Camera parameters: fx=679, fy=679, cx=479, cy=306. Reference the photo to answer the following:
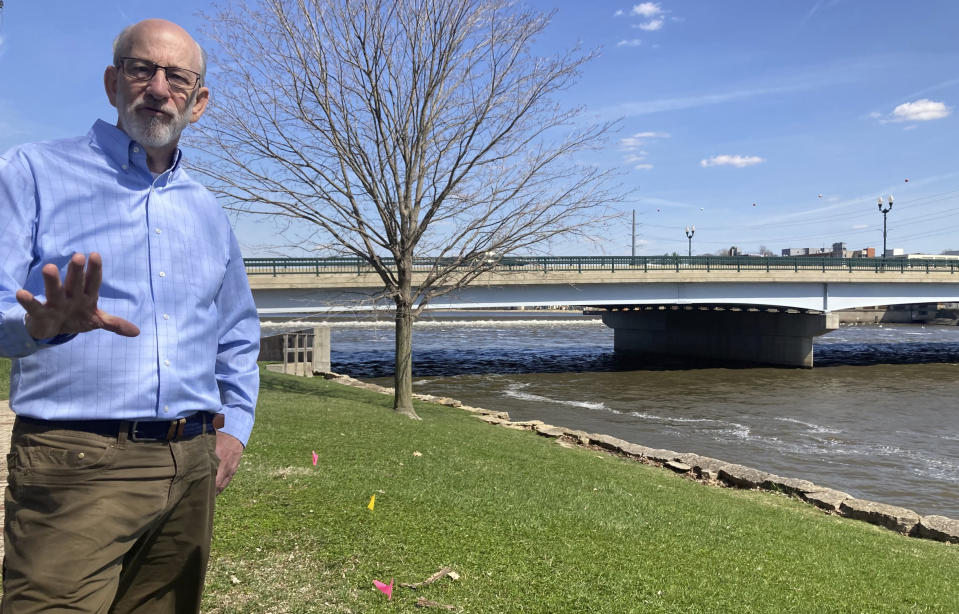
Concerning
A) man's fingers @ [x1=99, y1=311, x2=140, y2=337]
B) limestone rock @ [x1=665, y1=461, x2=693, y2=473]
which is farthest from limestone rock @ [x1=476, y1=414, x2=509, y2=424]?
man's fingers @ [x1=99, y1=311, x2=140, y2=337]

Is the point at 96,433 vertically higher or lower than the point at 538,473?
higher

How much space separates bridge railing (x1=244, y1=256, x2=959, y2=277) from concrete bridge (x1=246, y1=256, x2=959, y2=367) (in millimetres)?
56

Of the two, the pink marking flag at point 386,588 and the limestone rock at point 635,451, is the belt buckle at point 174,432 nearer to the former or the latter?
the pink marking flag at point 386,588

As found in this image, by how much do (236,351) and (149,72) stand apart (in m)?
1.01

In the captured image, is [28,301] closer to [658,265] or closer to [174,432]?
[174,432]

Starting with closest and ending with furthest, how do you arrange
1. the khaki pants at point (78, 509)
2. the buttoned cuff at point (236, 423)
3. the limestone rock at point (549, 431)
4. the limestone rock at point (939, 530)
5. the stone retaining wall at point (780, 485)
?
the khaki pants at point (78, 509), the buttoned cuff at point (236, 423), the limestone rock at point (939, 530), the stone retaining wall at point (780, 485), the limestone rock at point (549, 431)

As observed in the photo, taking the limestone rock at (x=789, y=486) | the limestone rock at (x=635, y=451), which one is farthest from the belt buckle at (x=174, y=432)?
the limestone rock at (x=635, y=451)

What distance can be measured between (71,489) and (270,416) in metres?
11.8

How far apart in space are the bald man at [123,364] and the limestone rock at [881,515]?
11074 millimetres

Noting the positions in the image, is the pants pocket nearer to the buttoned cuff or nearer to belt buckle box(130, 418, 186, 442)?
belt buckle box(130, 418, 186, 442)

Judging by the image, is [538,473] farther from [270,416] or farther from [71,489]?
Answer: [71,489]

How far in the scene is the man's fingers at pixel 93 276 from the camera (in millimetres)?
1449

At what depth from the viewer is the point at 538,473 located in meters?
9.80

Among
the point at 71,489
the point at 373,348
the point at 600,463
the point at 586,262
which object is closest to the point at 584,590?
the point at 71,489
